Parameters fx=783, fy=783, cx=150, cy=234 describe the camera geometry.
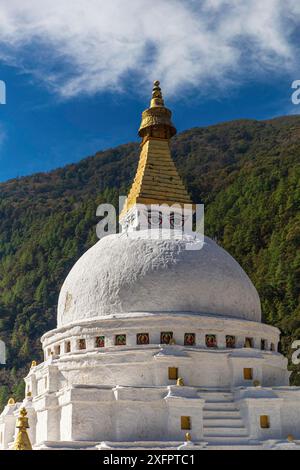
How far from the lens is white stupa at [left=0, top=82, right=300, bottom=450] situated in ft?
78.3

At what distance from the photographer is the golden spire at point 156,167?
103 feet

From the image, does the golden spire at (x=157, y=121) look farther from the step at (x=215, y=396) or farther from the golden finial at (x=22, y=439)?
the golden finial at (x=22, y=439)

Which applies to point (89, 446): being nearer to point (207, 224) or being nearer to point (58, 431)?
point (58, 431)

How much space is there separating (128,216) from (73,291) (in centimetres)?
473

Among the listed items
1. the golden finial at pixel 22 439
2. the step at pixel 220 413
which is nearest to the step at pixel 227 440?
the step at pixel 220 413

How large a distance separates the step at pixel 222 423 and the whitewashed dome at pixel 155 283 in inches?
157

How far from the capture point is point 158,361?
2516 cm

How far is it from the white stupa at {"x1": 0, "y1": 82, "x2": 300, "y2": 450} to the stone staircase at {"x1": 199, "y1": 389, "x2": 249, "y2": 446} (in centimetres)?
4

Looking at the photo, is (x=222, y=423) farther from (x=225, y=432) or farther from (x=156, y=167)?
(x=156, y=167)

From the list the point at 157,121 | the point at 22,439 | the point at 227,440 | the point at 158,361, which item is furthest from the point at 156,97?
the point at 22,439

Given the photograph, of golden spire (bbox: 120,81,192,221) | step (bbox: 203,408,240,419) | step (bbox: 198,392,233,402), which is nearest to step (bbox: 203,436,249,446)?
step (bbox: 203,408,240,419)

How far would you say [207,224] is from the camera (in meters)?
71.8

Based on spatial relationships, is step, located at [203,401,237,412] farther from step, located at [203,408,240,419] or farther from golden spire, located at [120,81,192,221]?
golden spire, located at [120,81,192,221]

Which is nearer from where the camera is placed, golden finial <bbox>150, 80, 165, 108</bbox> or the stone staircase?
the stone staircase
